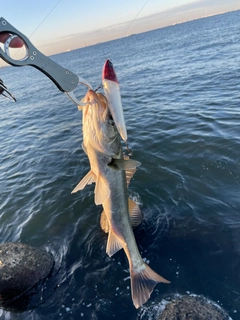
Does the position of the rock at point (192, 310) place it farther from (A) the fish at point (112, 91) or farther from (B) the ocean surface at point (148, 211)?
(A) the fish at point (112, 91)

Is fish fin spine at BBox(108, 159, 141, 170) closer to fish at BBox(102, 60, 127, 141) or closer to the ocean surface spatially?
fish at BBox(102, 60, 127, 141)

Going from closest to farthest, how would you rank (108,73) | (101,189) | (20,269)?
1. (108,73)
2. (101,189)
3. (20,269)

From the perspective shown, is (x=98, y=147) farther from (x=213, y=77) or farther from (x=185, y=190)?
(x=213, y=77)

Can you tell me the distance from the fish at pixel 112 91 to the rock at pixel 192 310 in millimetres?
4118

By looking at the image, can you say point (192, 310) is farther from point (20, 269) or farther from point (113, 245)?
point (20, 269)

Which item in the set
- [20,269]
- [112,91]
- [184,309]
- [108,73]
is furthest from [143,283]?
[108,73]

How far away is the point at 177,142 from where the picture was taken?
1176 centimetres

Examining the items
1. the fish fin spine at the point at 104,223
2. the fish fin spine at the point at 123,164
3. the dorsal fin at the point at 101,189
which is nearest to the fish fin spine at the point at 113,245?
the dorsal fin at the point at 101,189

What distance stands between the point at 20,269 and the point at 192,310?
4.10 m

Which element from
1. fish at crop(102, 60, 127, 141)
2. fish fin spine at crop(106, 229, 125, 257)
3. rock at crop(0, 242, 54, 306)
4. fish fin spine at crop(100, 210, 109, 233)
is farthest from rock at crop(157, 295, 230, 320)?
fish at crop(102, 60, 127, 141)

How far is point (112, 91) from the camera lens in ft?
10.4

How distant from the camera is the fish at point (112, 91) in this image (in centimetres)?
313

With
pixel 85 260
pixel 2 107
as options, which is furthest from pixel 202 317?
pixel 2 107

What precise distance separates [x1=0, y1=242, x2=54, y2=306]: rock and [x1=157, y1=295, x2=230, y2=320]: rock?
3.16 metres
